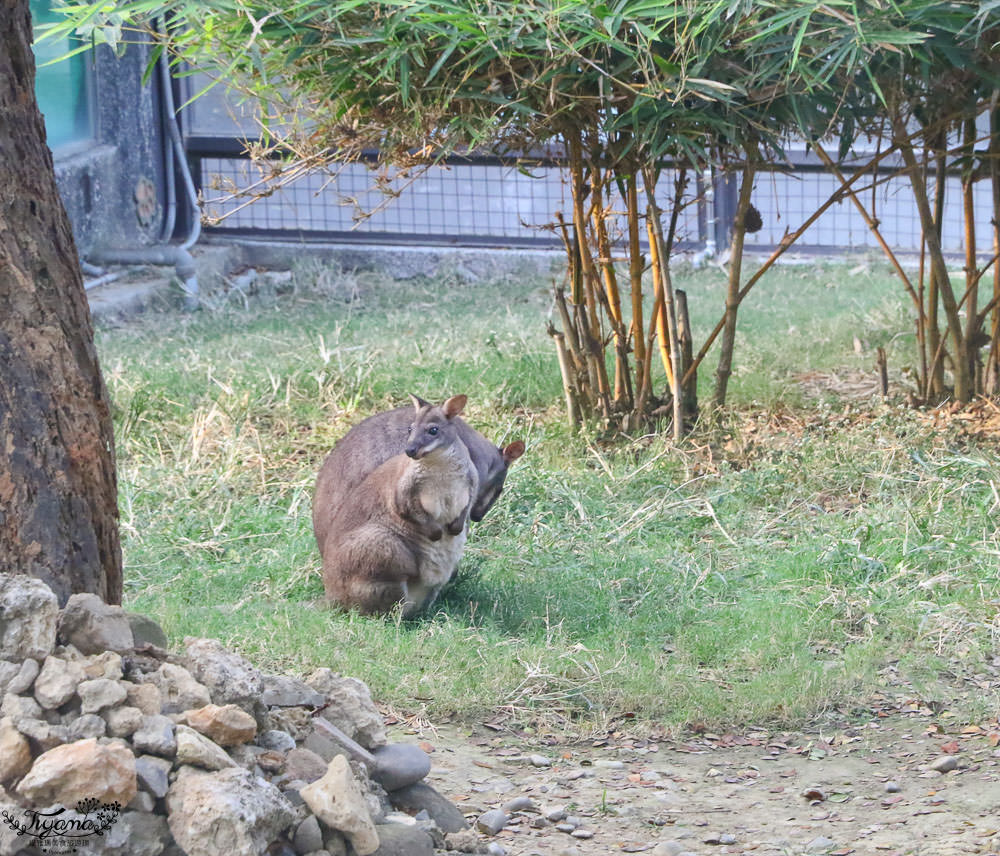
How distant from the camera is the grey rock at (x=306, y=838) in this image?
2664 millimetres

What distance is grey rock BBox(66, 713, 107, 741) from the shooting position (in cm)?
261

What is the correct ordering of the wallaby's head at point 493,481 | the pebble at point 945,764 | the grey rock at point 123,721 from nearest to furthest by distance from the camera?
the grey rock at point 123,721 → the pebble at point 945,764 → the wallaby's head at point 493,481

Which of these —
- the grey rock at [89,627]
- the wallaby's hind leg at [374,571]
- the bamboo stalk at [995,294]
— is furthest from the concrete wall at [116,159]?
the grey rock at [89,627]

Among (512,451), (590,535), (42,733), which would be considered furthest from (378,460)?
(42,733)

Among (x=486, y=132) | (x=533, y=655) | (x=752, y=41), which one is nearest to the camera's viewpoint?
(x=533, y=655)

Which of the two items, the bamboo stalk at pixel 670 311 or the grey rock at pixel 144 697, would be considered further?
the bamboo stalk at pixel 670 311

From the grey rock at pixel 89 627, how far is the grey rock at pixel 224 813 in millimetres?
438

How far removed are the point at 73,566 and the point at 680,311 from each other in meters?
3.83

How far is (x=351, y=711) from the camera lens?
129 inches

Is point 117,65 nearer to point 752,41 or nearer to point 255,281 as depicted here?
point 255,281

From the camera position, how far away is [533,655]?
169 inches

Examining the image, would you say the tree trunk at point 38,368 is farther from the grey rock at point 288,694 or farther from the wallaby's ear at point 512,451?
the wallaby's ear at point 512,451

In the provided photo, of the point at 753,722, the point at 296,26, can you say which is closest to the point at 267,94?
the point at 296,26

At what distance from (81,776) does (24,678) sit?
34 centimetres
